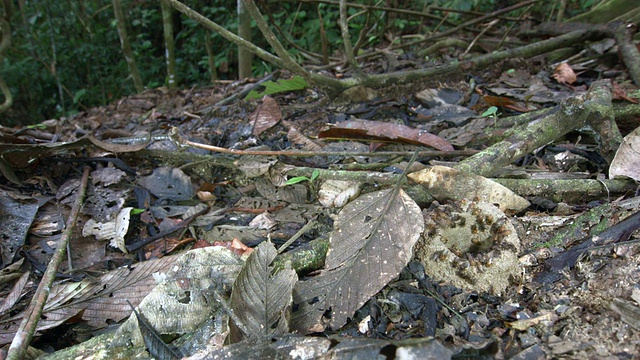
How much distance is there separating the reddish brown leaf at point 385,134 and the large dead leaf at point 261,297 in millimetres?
1121

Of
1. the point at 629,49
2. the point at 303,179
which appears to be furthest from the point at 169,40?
the point at 629,49

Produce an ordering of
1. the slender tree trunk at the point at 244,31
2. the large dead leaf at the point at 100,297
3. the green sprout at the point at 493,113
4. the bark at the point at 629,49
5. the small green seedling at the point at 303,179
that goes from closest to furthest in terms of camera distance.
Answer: the large dead leaf at the point at 100,297, the small green seedling at the point at 303,179, the green sprout at the point at 493,113, the bark at the point at 629,49, the slender tree trunk at the point at 244,31

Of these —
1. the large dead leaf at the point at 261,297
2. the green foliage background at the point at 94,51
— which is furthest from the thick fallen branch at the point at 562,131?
the green foliage background at the point at 94,51

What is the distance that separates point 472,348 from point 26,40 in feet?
38.4

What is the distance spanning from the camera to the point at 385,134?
2432 millimetres

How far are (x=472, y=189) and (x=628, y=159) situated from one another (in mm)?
675

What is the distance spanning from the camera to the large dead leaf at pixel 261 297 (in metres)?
1.28

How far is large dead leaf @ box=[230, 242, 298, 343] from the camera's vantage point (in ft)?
4.20

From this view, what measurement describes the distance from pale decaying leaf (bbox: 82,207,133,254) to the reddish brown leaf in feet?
3.73

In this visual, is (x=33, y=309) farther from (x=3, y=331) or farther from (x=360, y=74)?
(x=360, y=74)

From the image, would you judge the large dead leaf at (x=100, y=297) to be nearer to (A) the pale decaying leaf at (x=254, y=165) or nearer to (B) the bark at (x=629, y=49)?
(A) the pale decaying leaf at (x=254, y=165)

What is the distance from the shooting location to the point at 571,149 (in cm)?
218

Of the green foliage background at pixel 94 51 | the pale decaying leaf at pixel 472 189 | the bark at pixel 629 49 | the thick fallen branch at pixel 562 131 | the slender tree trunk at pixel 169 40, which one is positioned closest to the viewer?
the pale decaying leaf at pixel 472 189

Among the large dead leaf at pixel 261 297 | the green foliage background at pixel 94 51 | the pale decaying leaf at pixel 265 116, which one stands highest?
the large dead leaf at pixel 261 297
